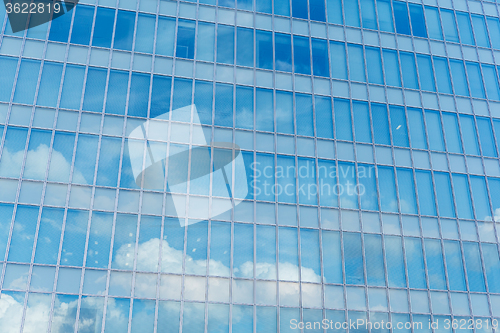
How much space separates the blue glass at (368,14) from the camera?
30.0m

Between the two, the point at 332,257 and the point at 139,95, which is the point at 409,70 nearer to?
the point at 332,257

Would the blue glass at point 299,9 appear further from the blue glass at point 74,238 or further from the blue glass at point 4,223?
the blue glass at point 4,223

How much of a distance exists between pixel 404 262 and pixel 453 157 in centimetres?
724

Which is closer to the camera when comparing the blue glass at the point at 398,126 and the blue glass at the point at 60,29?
the blue glass at the point at 60,29

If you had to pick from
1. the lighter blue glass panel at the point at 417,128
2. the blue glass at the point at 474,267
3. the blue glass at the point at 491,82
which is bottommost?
the blue glass at the point at 474,267

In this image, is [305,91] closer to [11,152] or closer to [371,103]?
[371,103]

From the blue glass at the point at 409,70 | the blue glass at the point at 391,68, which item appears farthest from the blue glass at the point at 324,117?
the blue glass at the point at 409,70

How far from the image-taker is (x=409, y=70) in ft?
96.0

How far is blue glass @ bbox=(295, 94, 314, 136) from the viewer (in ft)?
85.9

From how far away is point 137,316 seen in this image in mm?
21078

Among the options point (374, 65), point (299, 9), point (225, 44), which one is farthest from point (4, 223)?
point (374, 65)

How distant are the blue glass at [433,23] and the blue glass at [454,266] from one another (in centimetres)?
1372

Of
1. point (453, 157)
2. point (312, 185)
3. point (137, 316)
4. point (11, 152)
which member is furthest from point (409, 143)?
point (11, 152)

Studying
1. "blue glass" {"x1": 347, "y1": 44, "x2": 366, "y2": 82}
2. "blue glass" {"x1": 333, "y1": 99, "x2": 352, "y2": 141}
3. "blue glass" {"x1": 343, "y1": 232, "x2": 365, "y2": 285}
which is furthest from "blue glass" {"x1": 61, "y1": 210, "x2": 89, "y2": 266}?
"blue glass" {"x1": 347, "y1": 44, "x2": 366, "y2": 82}
